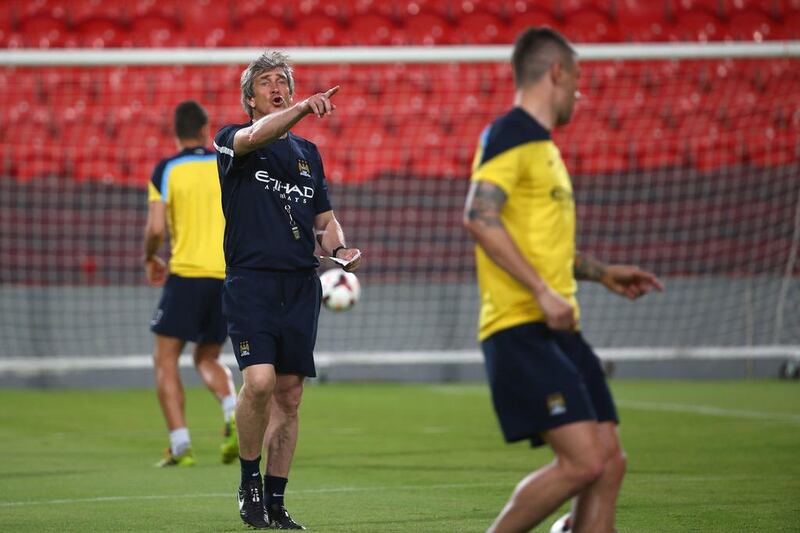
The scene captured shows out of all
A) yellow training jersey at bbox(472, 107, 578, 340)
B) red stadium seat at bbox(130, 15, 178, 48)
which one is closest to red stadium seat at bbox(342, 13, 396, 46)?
red stadium seat at bbox(130, 15, 178, 48)

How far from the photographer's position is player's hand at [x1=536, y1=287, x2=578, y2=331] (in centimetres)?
371

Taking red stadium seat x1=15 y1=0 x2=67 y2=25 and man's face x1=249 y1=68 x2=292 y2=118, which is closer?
man's face x1=249 y1=68 x2=292 y2=118

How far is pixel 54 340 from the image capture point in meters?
14.5

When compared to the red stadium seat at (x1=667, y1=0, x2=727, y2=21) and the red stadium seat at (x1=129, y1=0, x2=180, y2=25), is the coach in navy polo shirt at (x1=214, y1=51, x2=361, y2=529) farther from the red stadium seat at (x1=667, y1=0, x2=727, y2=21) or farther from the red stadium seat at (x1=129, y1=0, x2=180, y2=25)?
the red stadium seat at (x1=667, y1=0, x2=727, y2=21)

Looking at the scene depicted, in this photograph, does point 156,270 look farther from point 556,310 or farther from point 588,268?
point 556,310

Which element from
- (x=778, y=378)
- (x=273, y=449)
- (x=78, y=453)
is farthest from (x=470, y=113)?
(x=273, y=449)

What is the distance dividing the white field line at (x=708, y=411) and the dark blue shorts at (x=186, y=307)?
4.82m

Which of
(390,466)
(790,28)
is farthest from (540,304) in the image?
(790,28)

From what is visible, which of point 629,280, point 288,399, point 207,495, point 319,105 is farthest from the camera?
point 207,495

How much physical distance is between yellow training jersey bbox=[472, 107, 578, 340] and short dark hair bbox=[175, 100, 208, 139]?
177 inches

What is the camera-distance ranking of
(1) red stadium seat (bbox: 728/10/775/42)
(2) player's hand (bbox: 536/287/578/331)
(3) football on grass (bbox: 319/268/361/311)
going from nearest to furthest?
1. (2) player's hand (bbox: 536/287/578/331)
2. (3) football on grass (bbox: 319/268/361/311)
3. (1) red stadium seat (bbox: 728/10/775/42)

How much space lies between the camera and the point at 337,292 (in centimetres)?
1073

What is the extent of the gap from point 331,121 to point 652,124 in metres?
4.09

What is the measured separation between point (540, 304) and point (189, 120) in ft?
16.0
